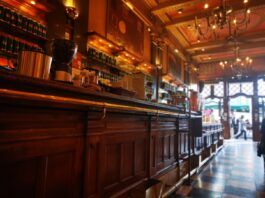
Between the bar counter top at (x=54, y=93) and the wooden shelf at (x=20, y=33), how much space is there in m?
2.28

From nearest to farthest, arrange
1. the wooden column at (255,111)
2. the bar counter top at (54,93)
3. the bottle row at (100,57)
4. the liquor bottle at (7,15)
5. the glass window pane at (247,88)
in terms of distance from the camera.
Result: the bar counter top at (54,93) → the liquor bottle at (7,15) → the bottle row at (100,57) → the wooden column at (255,111) → the glass window pane at (247,88)

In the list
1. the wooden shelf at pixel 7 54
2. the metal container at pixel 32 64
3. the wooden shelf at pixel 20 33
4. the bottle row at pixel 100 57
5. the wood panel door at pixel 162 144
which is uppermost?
the bottle row at pixel 100 57

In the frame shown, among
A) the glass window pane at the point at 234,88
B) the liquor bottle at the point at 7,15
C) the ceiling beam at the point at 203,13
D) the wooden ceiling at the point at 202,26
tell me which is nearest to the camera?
the liquor bottle at the point at 7,15

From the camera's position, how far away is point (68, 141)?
1.26 m

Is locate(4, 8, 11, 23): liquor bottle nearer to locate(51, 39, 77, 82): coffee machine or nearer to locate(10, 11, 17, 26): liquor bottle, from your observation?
locate(10, 11, 17, 26): liquor bottle

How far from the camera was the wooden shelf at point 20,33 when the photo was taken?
2.86 metres

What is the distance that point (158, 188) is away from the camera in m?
2.16

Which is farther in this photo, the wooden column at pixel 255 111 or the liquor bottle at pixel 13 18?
the wooden column at pixel 255 111

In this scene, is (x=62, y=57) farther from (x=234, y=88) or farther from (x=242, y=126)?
(x=242, y=126)

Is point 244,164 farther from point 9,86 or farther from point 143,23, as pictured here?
point 9,86

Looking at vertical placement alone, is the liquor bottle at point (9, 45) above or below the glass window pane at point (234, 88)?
below

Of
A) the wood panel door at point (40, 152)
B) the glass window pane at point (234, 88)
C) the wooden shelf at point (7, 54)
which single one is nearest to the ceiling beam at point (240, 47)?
the glass window pane at point (234, 88)

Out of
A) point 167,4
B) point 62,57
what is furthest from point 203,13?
point 62,57

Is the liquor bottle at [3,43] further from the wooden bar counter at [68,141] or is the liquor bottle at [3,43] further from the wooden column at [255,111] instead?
the wooden column at [255,111]
